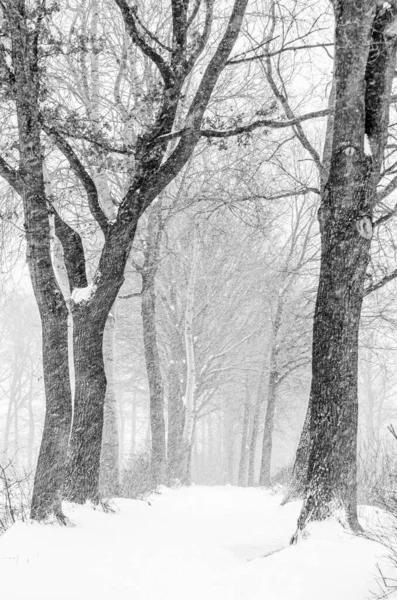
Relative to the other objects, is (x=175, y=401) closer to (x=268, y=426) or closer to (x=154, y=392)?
(x=268, y=426)

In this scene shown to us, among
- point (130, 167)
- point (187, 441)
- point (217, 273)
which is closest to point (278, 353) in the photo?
point (217, 273)

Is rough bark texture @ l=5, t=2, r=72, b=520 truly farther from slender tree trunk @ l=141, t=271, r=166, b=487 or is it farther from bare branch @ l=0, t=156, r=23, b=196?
slender tree trunk @ l=141, t=271, r=166, b=487

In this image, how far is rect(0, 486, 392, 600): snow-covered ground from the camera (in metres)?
2.93

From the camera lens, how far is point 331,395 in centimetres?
421

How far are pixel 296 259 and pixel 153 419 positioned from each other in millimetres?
7428

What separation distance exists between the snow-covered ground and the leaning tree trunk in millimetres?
525

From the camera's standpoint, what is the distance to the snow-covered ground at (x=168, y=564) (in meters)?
2.93

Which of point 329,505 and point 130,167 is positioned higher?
point 130,167

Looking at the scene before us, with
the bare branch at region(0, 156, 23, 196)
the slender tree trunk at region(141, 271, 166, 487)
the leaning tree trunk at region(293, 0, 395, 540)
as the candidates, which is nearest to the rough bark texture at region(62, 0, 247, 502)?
the bare branch at region(0, 156, 23, 196)

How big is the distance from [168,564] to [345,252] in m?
2.88

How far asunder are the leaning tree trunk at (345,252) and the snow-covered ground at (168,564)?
1.72ft

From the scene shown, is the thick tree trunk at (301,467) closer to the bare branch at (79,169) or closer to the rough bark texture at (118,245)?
the rough bark texture at (118,245)

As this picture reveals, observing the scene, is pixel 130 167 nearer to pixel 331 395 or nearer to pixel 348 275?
pixel 348 275

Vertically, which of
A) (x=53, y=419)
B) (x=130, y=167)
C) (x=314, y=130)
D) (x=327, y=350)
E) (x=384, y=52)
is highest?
(x=314, y=130)
